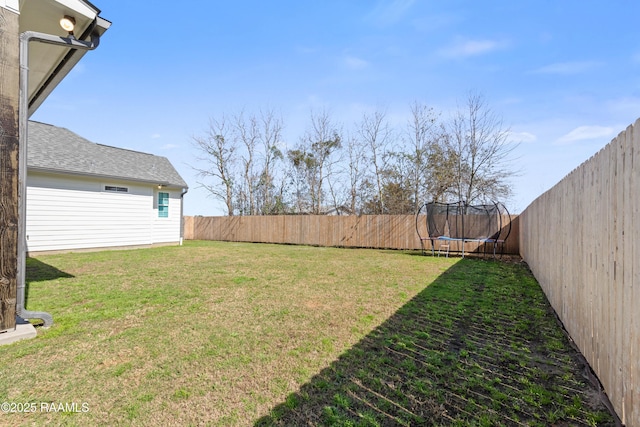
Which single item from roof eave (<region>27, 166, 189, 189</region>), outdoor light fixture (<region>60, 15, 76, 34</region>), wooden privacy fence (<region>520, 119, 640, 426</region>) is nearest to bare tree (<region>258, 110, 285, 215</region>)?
roof eave (<region>27, 166, 189, 189</region>)

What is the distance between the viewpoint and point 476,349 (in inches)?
107

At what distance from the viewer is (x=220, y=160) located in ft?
67.9

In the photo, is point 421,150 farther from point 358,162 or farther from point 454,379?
point 454,379

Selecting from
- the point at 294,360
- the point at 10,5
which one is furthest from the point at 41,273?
the point at 294,360

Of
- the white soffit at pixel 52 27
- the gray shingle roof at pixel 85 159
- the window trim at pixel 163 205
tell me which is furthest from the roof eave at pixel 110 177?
the white soffit at pixel 52 27

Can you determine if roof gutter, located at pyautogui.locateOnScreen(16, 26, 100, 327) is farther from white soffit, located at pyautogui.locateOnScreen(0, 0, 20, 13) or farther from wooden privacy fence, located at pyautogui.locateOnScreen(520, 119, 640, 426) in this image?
wooden privacy fence, located at pyautogui.locateOnScreen(520, 119, 640, 426)

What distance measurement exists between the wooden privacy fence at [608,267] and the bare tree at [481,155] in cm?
1269

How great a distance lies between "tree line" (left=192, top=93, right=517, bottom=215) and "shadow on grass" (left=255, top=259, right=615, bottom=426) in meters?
12.6

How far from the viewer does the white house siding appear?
349 inches

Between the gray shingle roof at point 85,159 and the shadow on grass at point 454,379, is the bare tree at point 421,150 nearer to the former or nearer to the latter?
the gray shingle roof at point 85,159

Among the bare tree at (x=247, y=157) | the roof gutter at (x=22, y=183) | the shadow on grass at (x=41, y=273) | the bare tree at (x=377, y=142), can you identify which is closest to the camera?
the roof gutter at (x=22, y=183)

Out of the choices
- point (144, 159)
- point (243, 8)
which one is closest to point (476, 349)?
point (243, 8)

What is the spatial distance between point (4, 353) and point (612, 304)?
4551mm

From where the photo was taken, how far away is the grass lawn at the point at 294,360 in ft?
5.86
